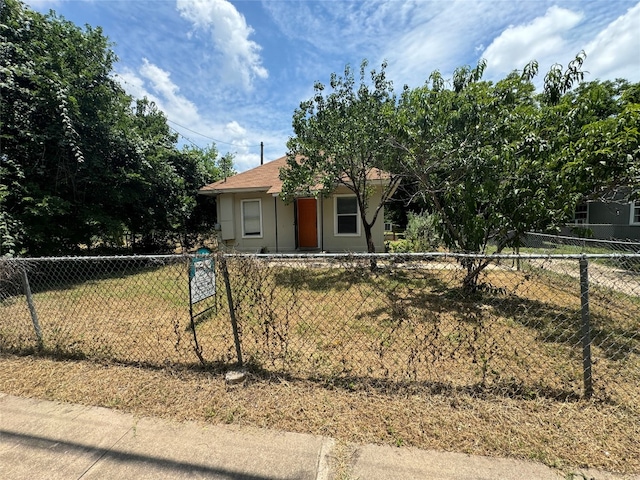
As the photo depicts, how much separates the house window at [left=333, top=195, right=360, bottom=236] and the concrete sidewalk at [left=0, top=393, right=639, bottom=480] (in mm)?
8616

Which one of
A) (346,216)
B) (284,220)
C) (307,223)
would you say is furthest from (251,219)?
(346,216)

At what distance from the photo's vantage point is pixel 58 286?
7051 mm

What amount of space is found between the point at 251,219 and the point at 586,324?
1030 cm

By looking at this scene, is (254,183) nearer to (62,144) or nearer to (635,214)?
(62,144)

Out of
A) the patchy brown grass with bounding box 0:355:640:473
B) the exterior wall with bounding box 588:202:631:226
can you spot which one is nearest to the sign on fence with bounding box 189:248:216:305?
the patchy brown grass with bounding box 0:355:640:473

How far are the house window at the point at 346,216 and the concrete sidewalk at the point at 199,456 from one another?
8.62 m

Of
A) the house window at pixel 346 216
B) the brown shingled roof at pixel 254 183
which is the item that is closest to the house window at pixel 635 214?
the brown shingled roof at pixel 254 183

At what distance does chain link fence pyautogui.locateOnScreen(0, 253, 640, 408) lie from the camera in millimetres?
2787

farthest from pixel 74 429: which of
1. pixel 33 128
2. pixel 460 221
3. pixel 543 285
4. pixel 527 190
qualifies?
pixel 33 128

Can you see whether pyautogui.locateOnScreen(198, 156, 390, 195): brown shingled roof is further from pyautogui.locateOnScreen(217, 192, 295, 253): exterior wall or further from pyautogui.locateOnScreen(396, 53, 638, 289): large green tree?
pyautogui.locateOnScreen(396, 53, 638, 289): large green tree

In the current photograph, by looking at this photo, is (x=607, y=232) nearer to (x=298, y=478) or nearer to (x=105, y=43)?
(x=298, y=478)

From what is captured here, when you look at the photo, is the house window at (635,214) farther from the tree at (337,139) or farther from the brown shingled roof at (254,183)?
the brown shingled roof at (254,183)

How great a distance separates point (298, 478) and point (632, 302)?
6151 mm

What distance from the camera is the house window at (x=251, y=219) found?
37.2 feet
